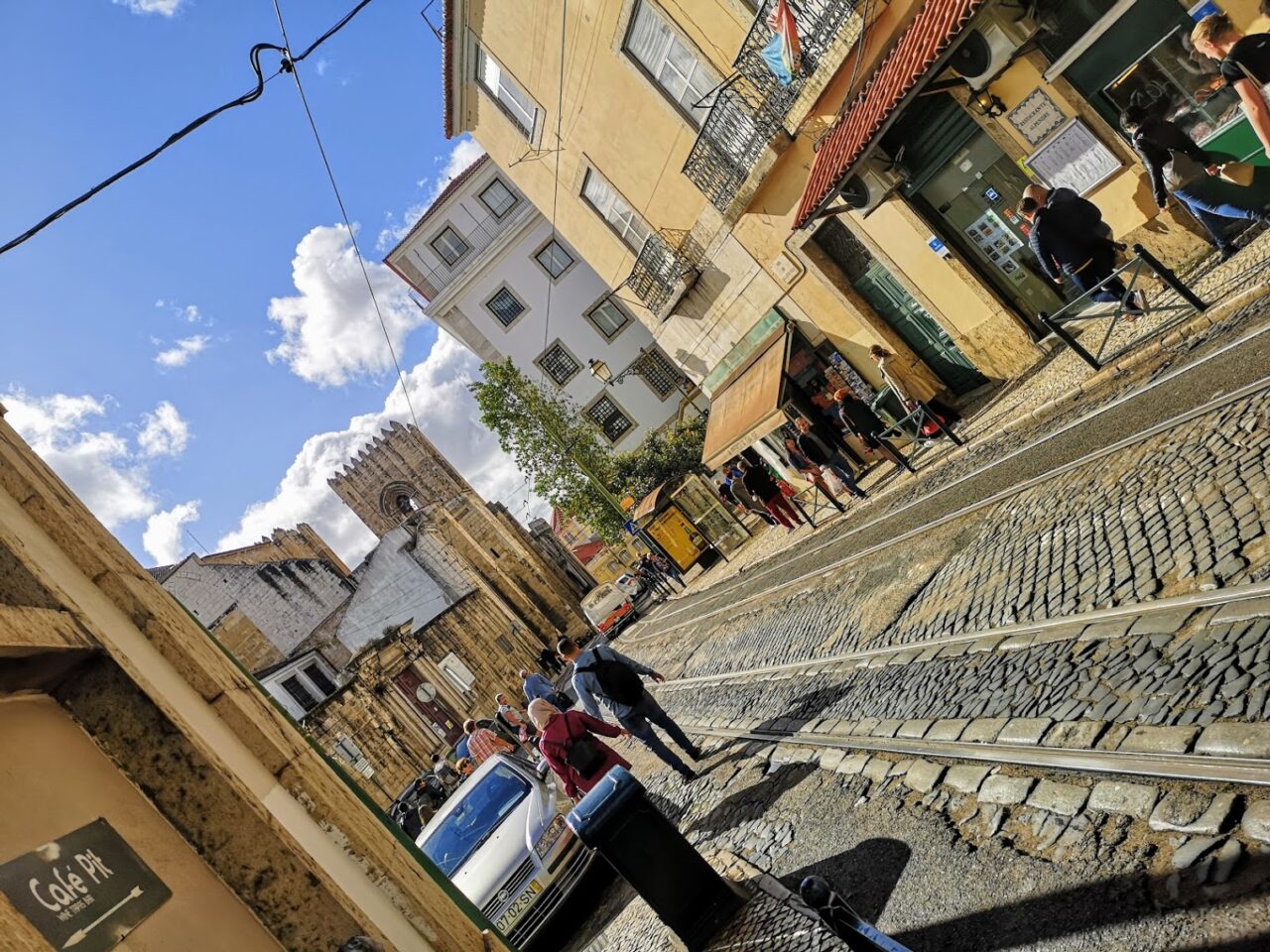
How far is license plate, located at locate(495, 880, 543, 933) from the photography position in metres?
7.42

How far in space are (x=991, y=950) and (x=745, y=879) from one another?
82.4 inches

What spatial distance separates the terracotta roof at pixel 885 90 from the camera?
972cm

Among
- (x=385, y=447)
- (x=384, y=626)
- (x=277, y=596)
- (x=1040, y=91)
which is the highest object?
(x=385, y=447)

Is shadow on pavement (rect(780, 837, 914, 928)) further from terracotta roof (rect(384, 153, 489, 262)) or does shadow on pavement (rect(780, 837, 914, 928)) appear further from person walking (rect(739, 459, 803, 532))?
terracotta roof (rect(384, 153, 489, 262))

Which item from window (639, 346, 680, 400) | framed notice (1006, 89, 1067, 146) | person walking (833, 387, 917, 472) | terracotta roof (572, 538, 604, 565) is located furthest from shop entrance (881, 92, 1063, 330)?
terracotta roof (572, 538, 604, 565)

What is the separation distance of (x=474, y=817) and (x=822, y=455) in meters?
7.81

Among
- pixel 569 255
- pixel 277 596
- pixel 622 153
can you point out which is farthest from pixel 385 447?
pixel 622 153

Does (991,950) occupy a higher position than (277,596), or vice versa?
(277,596)

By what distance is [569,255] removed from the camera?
3825 cm

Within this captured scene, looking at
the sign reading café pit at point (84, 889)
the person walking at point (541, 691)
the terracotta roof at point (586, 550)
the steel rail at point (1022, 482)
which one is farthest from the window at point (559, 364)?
the sign reading café pit at point (84, 889)

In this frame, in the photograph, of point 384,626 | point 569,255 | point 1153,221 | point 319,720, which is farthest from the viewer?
point 384,626

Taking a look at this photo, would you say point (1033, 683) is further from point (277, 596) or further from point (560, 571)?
point (277, 596)

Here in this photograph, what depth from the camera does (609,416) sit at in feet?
126

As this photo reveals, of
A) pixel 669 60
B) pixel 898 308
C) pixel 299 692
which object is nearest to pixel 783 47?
pixel 669 60
